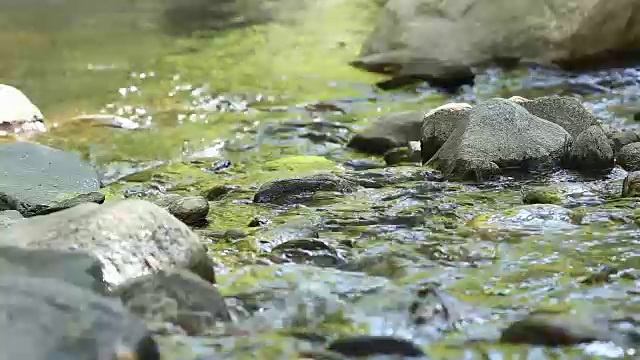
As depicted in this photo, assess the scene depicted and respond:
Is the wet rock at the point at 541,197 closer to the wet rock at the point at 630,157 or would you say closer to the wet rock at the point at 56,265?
the wet rock at the point at 630,157

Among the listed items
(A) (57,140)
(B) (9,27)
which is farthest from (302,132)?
(B) (9,27)

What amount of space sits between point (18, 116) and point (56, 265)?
5.45 metres

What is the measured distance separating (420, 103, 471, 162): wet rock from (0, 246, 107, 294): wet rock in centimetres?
361

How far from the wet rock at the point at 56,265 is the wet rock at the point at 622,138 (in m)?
4.23

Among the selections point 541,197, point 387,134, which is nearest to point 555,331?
point 541,197

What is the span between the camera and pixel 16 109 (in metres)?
8.19

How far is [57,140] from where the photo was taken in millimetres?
7695

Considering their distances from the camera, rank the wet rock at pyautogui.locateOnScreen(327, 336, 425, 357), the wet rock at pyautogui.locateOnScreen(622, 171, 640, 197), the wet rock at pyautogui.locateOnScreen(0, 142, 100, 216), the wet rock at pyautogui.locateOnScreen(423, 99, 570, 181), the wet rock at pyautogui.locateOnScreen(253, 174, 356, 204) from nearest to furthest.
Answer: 1. the wet rock at pyautogui.locateOnScreen(327, 336, 425, 357)
2. the wet rock at pyautogui.locateOnScreen(622, 171, 640, 197)
3. the wet rock at pyautogui.locateOnScreen(0, 142, 100, 216)
4. the wet rock at pyautogui.locateOnScreen(253, 174, 356, 204)
5. the wet rock at pyautogui.locateOnScreen(423, 99, 570, 181)

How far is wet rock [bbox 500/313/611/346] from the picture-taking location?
2943 mm

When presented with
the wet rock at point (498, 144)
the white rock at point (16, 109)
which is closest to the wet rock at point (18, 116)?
the white rock at point (16, 109)

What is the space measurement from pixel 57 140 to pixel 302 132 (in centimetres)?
240

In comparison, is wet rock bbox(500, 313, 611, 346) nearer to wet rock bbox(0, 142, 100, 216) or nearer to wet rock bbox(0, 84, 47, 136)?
wet rock bbox(0, 142, 100, 216)

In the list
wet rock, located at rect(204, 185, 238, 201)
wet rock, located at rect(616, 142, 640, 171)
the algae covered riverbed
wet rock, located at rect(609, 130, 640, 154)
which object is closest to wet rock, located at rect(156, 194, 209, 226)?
the algae covered riverbed

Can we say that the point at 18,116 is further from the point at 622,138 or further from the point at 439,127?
the point at 622,138
